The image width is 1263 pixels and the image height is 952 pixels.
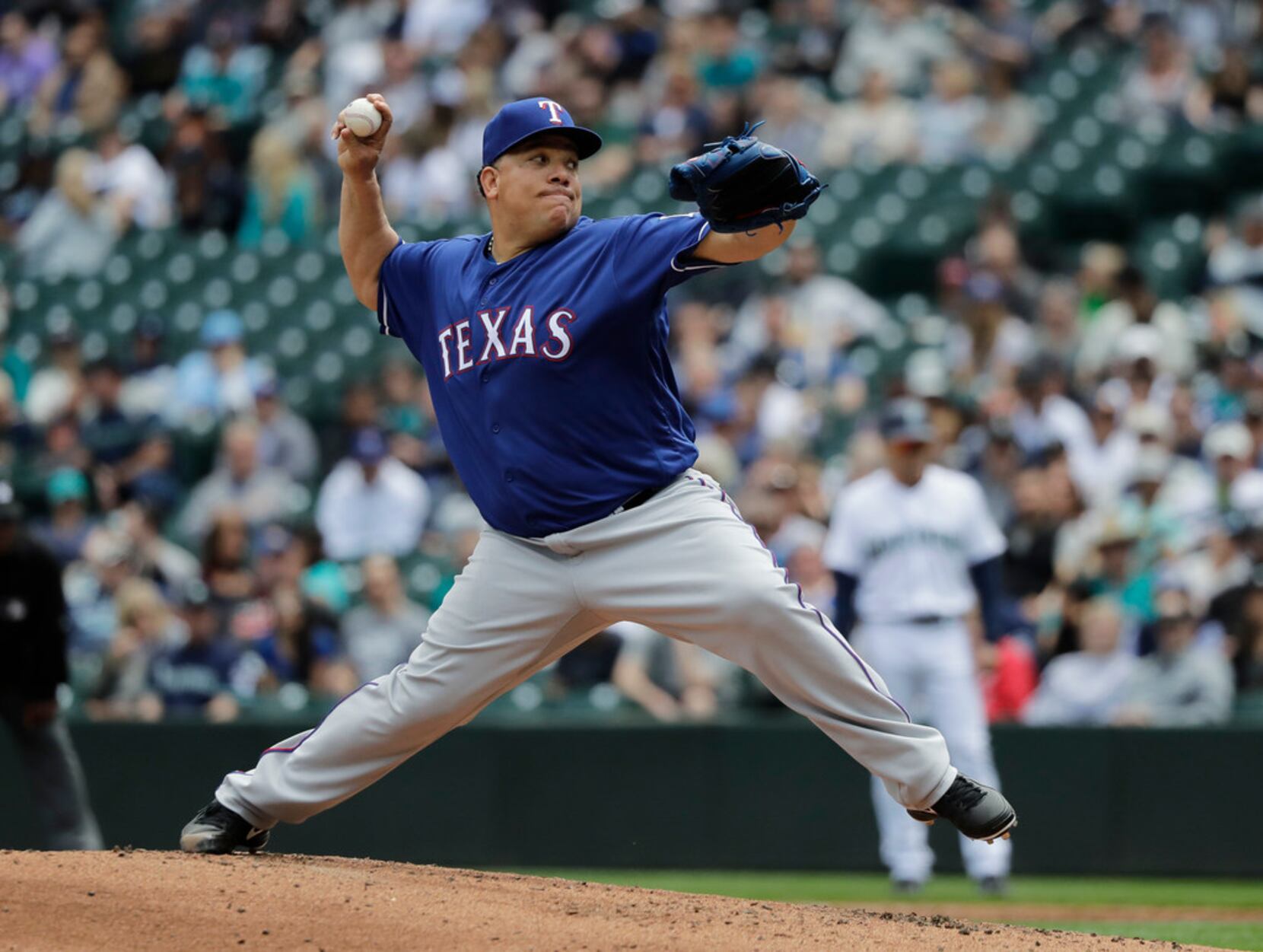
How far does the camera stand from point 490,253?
5.11 m

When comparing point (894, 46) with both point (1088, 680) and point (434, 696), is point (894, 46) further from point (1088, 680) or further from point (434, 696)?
point (434, 696)

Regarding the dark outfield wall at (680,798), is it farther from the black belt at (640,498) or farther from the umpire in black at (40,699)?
the black belt at (640,498)

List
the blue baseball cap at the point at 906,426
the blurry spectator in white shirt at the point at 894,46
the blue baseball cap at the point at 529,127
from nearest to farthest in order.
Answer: the blue baseball cap at the point at 529,127 < the blue baseball cap at the point at 906,426 < the blurry spectator in white shirt at the point at 894,46

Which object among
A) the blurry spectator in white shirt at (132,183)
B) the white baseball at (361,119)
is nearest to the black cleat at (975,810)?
the white baseball at (361,119)

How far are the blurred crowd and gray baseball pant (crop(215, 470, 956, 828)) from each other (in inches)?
163

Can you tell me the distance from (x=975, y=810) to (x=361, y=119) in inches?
91.3

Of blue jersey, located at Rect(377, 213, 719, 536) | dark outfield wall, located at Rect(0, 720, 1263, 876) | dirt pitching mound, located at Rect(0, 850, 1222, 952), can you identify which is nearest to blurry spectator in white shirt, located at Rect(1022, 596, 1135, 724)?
dark outfield wall, located at Rect(0, 720, 1263, 876)

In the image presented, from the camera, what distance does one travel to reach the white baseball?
5.05 m

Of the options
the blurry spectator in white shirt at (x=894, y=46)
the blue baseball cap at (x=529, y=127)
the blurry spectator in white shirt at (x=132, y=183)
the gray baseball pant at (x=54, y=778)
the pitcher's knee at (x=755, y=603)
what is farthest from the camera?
the blurry spectator in white shirt at (x=132, y=183)

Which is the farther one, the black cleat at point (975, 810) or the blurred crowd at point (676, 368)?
the blurred crowd at point (676, 368)

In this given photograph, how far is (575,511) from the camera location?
478cm

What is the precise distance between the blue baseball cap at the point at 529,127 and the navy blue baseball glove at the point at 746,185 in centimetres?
51

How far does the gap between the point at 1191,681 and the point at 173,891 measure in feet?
17.8

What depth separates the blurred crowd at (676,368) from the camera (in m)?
9.37
